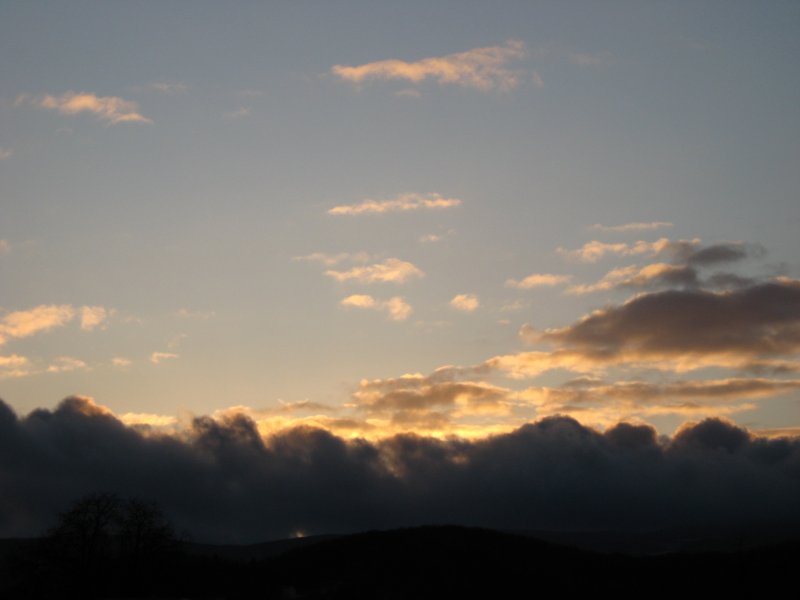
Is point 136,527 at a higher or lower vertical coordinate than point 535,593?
higher

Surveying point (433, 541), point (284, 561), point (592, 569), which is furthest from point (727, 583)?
point (284, 561)

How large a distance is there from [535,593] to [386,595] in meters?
16.1

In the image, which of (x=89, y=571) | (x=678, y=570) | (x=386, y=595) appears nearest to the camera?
(x=386, y=595)

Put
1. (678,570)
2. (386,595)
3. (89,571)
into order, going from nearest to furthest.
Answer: (386,595)
(678,570)
(89,571)

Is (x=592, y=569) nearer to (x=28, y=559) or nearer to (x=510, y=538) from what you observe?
(x=510, y=538)

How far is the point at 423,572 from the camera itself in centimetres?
10019

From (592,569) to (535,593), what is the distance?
32.1 ft

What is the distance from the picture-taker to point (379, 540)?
111m

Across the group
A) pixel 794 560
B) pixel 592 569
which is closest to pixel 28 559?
pixel 592 569

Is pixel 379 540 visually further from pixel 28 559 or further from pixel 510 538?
pixel 28 559

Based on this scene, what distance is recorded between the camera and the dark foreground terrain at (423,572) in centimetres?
9806

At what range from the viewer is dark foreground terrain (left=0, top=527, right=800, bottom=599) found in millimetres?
98062

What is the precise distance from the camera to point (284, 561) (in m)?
115

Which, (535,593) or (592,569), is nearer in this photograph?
(535,593)
